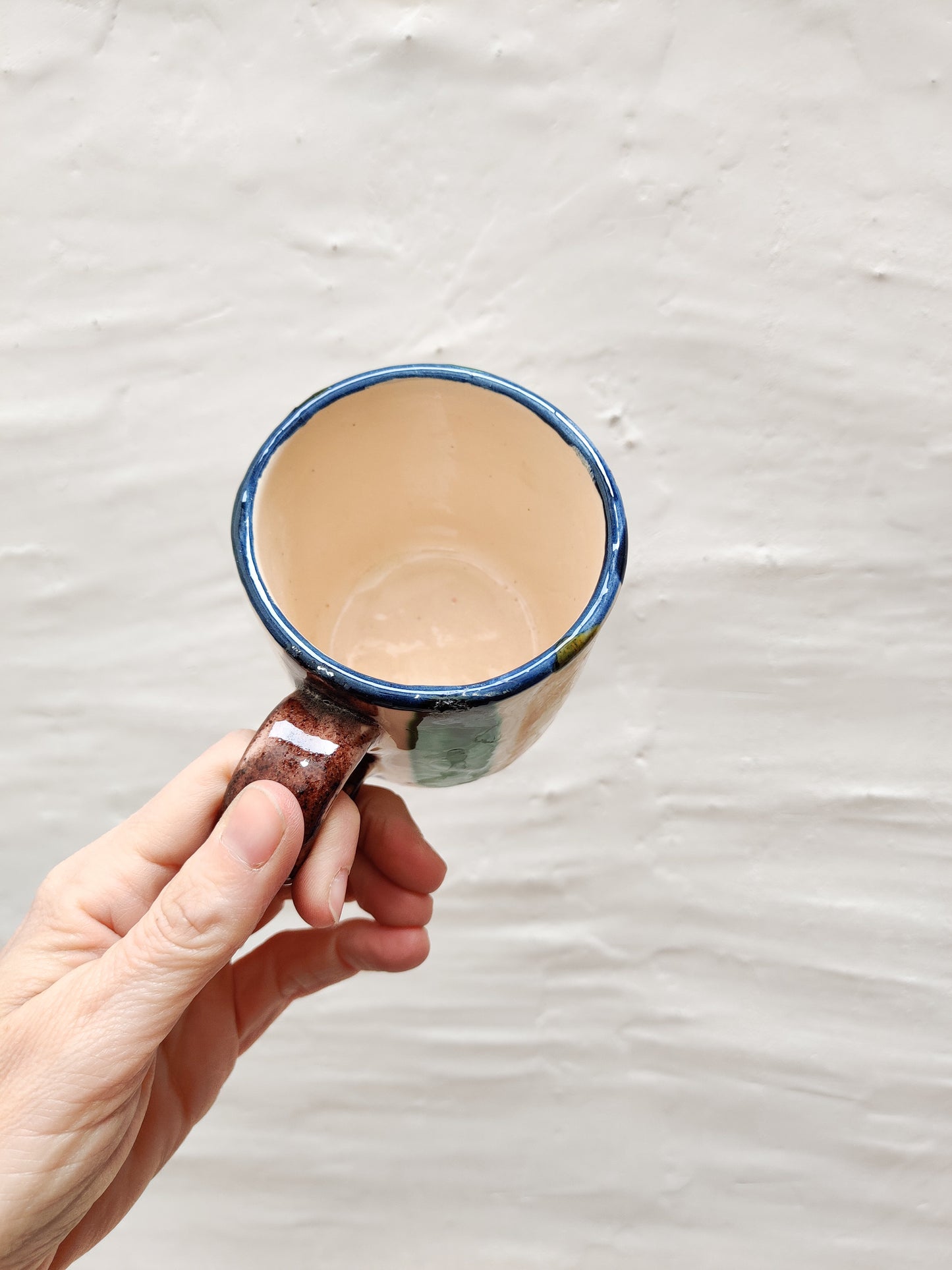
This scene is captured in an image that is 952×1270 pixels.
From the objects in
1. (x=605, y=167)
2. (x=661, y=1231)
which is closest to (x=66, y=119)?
(x=605, y=167)

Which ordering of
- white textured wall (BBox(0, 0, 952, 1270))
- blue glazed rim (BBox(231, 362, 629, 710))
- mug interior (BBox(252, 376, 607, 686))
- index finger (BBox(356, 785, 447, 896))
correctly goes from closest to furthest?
1. blue glazed rim (BBox(231, 362, 629, 710))
2. mug interior (BBox(252, 376, 607, 686))
3. index finger (BBox(356, 785, 447, 896))
4. white textured wall (BBox(0, 0, 952, 1270))

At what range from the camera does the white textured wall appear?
91 centimetres

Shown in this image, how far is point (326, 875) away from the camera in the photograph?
0.59 m

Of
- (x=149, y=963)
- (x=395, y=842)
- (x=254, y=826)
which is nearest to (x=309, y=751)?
(x=254, y=826)

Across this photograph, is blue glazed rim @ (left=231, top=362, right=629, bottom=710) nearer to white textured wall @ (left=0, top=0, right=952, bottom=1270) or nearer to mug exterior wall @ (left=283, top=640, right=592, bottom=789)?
mug exterior wall @ (left=283, top=640, right=592, bottom=789)

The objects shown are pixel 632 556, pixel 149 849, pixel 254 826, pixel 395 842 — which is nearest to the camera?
pixel 254 826

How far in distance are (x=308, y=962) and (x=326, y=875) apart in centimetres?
27

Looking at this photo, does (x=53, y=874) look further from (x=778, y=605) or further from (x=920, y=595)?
(x=920, y=595)

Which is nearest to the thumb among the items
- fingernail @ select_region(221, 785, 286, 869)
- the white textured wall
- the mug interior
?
fingernail @ select_region(221, 785, 286, 869)

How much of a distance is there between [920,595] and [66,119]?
85 cm

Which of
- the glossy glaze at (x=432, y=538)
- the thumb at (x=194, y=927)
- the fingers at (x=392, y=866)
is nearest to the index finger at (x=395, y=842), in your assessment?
the fingers at (x=392, y=866)

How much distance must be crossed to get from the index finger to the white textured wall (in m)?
0.15

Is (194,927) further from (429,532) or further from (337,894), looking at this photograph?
(429,532)

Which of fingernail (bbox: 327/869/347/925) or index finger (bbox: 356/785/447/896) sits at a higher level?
fingernail (bbox: 327/869/347/925)
